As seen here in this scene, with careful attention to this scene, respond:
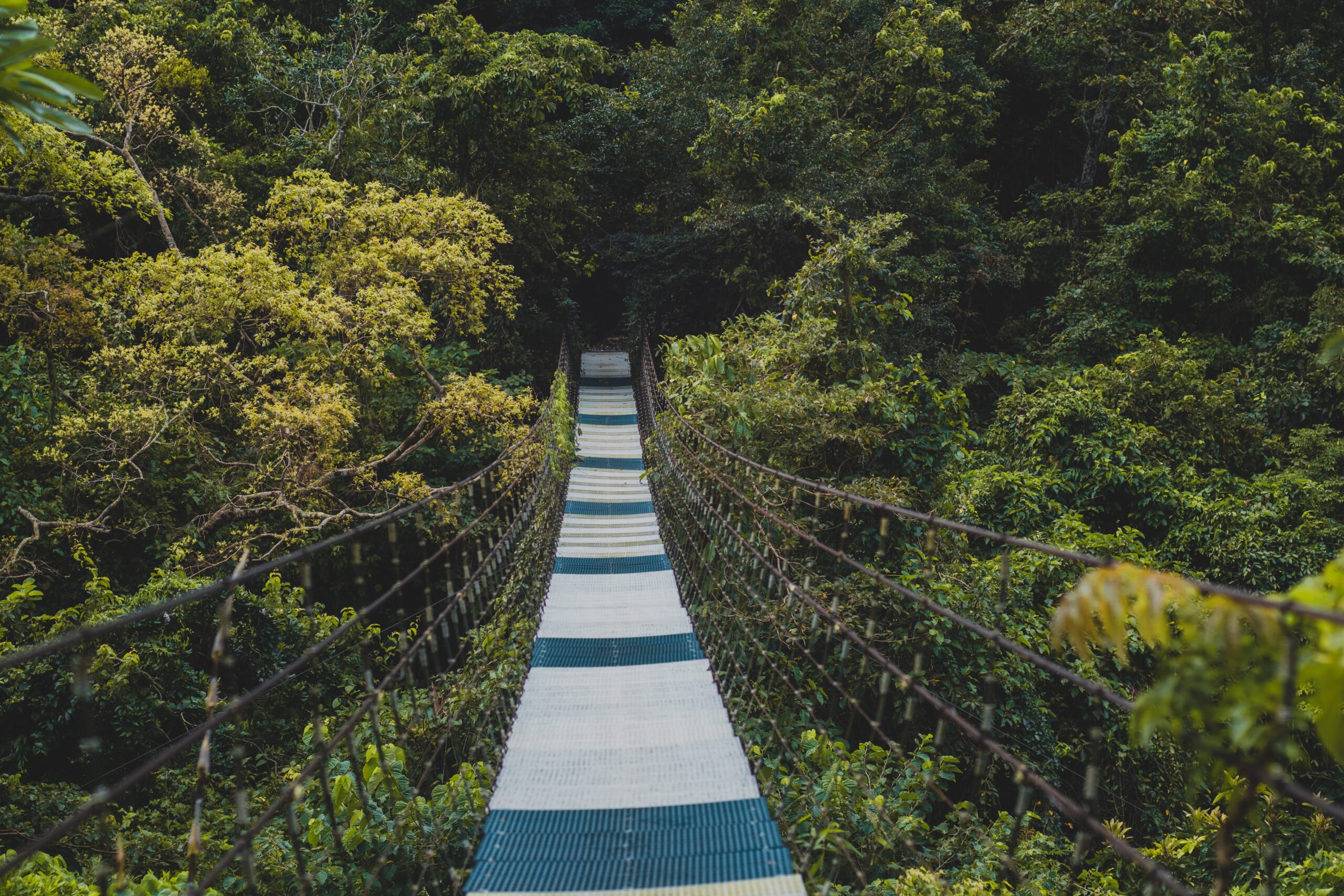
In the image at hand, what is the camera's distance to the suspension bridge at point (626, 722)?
58.0 inches

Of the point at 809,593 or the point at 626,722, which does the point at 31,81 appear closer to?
the point at 626,722

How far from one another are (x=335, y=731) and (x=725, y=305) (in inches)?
362

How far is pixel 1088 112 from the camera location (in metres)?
13.2

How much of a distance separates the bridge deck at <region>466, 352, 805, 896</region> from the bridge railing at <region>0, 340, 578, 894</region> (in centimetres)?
13

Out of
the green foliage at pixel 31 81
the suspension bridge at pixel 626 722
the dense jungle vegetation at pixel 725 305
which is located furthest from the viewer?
the dense jungle vegetation at pixel 725 305

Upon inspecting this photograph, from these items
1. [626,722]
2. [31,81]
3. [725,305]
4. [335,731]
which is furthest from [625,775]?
[725,305]

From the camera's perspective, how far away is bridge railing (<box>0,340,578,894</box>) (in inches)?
51.1

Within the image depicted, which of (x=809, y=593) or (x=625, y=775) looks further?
(x=809, y=593)

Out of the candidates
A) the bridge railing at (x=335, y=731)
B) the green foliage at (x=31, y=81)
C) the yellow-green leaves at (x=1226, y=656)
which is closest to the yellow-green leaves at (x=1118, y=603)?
the yellow-green leaves at (x=1226, y=656)

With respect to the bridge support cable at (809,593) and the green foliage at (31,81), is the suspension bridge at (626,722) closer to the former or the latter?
the bridge support cable at (809,593)

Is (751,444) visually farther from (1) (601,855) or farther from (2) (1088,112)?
(2) (1088,112)

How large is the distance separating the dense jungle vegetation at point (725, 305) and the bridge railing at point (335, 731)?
118mm

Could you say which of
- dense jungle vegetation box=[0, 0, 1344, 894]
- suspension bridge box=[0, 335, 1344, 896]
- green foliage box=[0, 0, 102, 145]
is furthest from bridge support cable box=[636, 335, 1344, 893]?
green foliage box=[0, 0, 102, 145]

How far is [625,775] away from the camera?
2.48 metres
